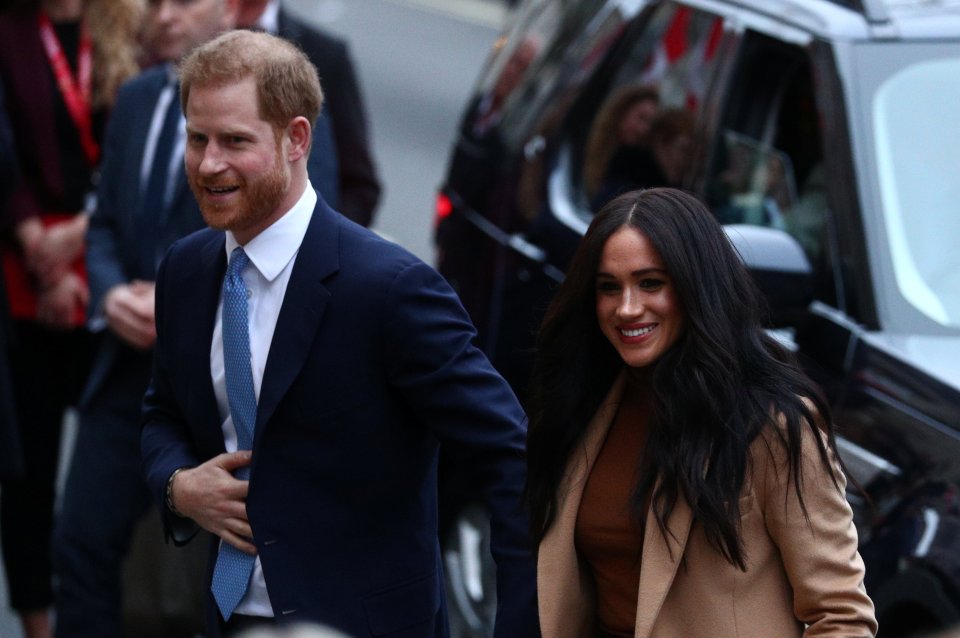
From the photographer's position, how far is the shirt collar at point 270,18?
17.5 feet

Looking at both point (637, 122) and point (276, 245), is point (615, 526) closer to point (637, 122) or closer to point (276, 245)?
point (276, 245)

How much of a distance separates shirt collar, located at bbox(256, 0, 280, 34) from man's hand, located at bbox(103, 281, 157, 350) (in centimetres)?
89

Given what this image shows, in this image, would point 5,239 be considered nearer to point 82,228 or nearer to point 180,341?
point 82,228

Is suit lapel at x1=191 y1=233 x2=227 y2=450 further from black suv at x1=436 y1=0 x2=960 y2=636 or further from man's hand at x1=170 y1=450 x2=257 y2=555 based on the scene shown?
black suv at x1=436 y1=0 x2=960 y2=636

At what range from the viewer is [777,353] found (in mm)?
3125

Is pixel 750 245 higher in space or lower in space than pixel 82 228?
higher

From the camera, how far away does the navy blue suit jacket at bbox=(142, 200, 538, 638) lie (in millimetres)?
3271

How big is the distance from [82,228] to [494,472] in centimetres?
273

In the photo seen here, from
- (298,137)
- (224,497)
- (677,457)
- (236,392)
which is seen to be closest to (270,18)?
(298,137)

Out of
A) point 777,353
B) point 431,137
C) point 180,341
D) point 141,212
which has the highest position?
point 777,353

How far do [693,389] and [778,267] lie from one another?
141 centimetres

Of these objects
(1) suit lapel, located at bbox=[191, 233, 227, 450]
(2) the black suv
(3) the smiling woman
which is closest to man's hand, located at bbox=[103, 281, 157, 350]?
(2) the black suv

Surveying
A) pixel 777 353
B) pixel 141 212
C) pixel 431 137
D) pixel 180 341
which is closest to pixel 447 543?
pixel 141 212

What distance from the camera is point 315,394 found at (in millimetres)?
3285
